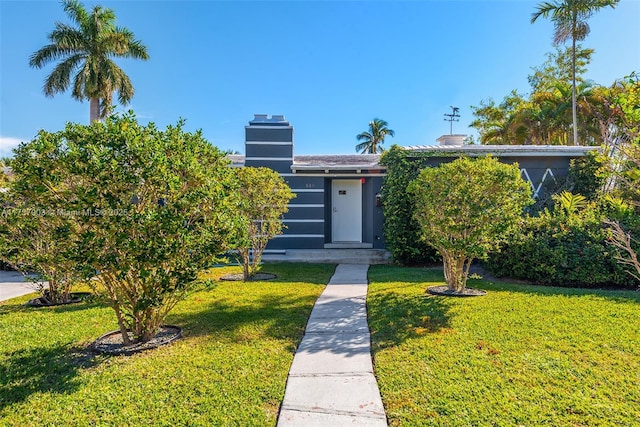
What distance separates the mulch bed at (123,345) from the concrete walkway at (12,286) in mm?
3812

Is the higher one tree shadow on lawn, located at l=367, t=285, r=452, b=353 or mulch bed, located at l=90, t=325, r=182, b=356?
tree shadow on lawn, located at l=367, t=285, r=452, b=353

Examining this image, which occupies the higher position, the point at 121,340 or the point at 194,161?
the point at 194,161

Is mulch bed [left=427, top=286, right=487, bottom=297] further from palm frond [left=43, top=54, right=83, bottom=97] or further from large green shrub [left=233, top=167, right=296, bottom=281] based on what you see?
palm frond [left=43, top=54, right=83, bottom=97]

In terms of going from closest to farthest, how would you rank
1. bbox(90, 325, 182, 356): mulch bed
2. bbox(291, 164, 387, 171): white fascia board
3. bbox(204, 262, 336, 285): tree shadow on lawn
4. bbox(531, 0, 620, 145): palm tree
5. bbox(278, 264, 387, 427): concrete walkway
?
bbox(278, 264, 387, 427): concrete walkway
bbox(90, 325, 182, 356): mulch bed
bbox(204, 262, 336, 285): tree shadow on lawn
bbox(291, 164, 387, 171): white fascia board
bbox(531, 0, 620, 145): palm tree

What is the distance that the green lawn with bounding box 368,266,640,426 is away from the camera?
286 cm

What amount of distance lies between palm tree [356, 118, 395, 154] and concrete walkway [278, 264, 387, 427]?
39.5 metres

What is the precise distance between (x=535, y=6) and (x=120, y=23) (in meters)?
22.0

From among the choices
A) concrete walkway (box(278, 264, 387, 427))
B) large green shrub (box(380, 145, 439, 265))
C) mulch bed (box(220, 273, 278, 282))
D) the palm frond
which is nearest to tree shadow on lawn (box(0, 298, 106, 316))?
mulch bed (box(220, 273, 278, 282))

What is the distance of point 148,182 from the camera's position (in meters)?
3.98

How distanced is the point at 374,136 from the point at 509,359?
41.8 metres

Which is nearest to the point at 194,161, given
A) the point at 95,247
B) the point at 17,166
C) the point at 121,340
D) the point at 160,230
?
the point at 160,230

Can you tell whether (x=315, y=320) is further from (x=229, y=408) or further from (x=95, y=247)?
(x=95, y=247)

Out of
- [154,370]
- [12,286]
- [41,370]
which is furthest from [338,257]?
[41,370]

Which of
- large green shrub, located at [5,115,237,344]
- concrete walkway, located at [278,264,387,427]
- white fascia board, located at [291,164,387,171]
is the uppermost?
white fascia board, located at [291,164,387,171]
